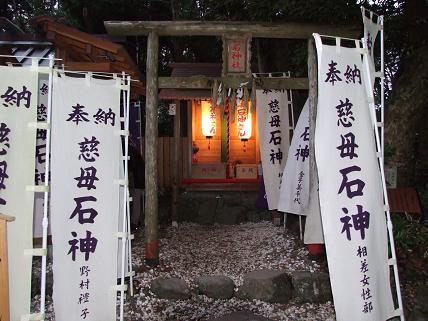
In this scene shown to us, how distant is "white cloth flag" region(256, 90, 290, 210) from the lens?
28.0ft

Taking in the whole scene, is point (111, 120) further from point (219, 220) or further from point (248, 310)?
point (219, 220)

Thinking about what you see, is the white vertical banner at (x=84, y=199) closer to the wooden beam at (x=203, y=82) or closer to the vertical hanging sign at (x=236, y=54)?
the wooden beam at (x=203, y=82)

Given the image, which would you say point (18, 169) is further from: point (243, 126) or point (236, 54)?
point (243, 126)

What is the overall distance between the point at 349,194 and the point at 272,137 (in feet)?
13.4

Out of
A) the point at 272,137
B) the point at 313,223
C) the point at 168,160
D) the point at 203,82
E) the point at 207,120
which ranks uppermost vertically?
the point at 207,120

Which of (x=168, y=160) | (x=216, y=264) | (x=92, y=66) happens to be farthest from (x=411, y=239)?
(x=168, y=160)

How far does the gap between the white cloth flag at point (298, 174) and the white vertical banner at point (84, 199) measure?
3614 millimetres

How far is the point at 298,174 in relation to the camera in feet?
25.1

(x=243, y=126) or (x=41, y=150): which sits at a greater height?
(x=243, y=126)

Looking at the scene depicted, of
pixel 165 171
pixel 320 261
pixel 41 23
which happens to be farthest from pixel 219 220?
pixel 41 23

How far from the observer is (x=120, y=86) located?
17.4 feet

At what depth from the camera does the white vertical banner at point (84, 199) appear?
15.5 feet

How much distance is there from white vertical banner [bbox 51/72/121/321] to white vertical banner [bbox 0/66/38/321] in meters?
0.32

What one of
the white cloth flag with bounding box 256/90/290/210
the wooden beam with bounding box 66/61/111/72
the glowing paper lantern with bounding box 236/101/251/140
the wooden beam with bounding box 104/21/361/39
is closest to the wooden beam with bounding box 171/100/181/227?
the glowing paper lantern with bounding box 236/101/251/140
